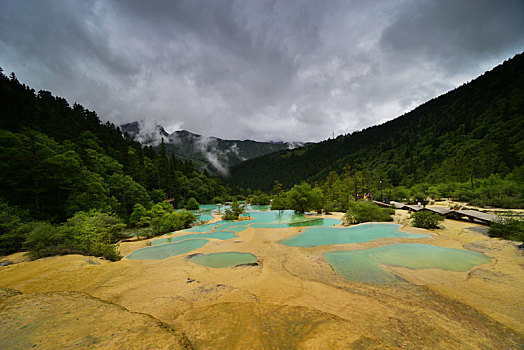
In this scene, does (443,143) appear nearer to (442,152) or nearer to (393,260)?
(442,152)

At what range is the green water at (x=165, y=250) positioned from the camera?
37.8 feet

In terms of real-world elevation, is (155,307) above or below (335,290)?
above

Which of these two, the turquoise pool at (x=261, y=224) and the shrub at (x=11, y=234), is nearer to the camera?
the shrub at (x=11, y=234)

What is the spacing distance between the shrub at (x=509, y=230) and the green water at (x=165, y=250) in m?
20.1

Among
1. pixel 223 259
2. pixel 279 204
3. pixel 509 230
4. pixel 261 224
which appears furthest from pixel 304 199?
pixel 223 259

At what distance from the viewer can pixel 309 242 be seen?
1357 cm

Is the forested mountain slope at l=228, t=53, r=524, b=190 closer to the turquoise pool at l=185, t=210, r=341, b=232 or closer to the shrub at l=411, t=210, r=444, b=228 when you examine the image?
the turquoise pool at l=185, t=210, r=341, b=232

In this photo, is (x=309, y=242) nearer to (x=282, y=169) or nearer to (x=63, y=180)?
(x=63, y=180)

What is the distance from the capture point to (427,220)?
1518cm

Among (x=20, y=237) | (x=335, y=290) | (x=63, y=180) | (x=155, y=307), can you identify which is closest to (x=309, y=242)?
(x=335, y=290)

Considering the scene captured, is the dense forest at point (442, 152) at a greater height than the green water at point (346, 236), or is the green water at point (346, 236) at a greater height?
the dense forest at point (442, 152)

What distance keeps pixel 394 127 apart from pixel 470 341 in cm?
13789

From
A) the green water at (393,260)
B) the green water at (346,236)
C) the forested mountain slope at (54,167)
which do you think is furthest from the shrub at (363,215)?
the forested mountain slope at (54,167)

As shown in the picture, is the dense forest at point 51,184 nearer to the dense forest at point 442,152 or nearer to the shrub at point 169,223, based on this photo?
the shrub at point 169,223
